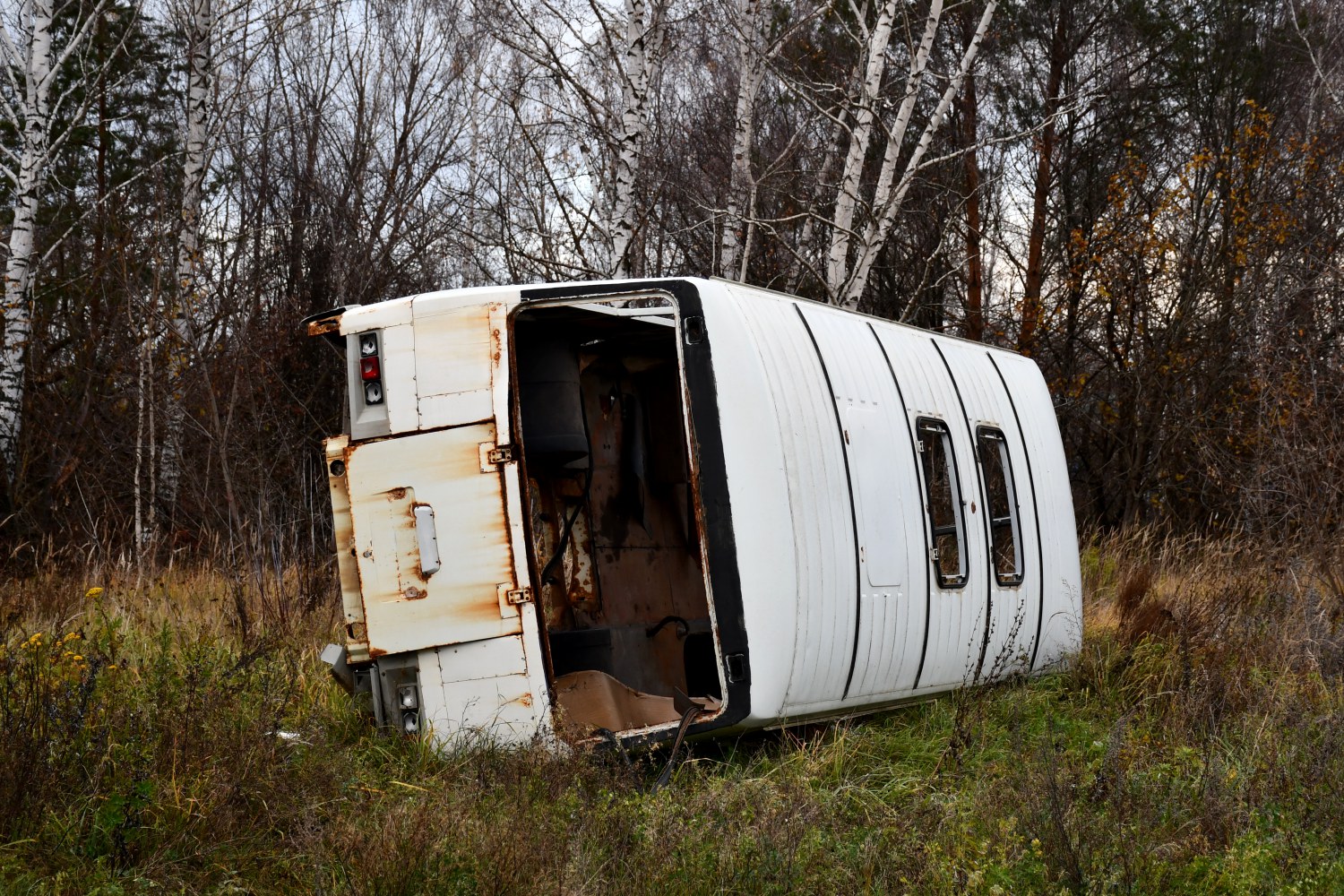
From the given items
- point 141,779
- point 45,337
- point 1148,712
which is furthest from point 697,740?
point 45,337

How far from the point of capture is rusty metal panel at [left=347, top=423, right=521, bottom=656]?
5680 millimetres

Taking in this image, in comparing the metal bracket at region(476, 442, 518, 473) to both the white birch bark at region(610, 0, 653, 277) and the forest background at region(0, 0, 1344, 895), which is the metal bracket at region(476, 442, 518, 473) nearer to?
the forest background at region(0, 0, 1344, 895)

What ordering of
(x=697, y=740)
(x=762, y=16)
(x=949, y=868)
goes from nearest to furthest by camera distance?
(x=949, y=868)
(x=697, y=740)
(x=762, y=16)

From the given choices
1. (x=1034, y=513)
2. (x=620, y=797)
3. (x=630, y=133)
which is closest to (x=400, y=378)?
(x=620, y=797)

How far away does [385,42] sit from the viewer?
1833 cm

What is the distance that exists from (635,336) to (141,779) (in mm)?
3759

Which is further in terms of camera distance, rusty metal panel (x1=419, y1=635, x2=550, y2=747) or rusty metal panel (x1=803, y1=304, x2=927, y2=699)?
rusty metal panel (x1=803, y1=304, x2=927, y2=699)

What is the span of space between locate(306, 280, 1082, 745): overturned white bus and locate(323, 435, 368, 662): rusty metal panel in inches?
0.4

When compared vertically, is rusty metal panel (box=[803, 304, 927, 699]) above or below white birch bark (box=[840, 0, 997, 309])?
below

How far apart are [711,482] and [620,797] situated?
140cm

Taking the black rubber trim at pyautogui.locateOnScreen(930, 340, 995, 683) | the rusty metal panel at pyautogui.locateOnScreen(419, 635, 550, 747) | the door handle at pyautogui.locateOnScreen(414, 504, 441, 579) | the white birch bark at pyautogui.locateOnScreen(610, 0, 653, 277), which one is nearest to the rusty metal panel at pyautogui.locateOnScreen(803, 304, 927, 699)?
the black rubber trim at pyautogui.locateOnScreen(930, 340, 995, 683)

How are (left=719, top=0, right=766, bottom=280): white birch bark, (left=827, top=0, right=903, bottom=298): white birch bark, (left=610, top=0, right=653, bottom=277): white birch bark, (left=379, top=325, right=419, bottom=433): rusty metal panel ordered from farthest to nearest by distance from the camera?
(left=719, top=0, right=766, bottom=280): white birch bark < (left=827, top=0, right=903, bottom=298): white birch bark < (left=610, top=0, right=653, bottom=277): white birch bark < (left=379, top=325, right=419, bottom=433): rusty metal panel

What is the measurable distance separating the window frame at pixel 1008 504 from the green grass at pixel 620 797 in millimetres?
886

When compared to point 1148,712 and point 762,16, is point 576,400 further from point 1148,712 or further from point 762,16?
point 762,16
